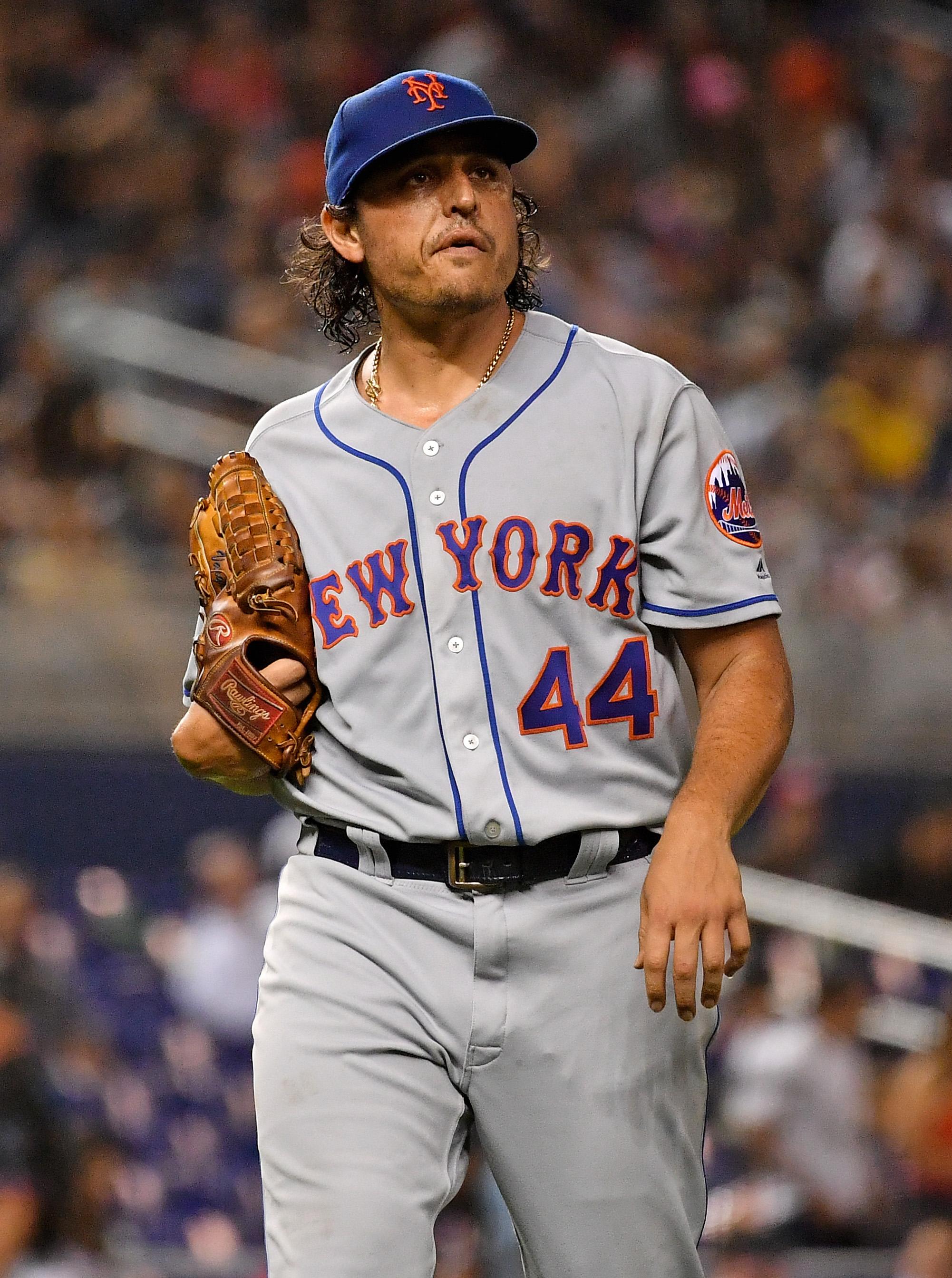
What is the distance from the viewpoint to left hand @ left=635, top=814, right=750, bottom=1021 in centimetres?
175

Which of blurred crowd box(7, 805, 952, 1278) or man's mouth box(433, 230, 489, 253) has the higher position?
man's mouth box(433, 230, 489, 253)

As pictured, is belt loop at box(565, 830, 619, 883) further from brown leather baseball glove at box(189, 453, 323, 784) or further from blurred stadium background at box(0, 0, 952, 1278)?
blurred stadium background at box(0, 0, 952, 1278)

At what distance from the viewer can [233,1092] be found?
17.2 feet

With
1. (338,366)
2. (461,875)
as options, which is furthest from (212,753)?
(338,366)

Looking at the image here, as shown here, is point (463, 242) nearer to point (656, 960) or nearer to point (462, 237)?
point (462, 237)

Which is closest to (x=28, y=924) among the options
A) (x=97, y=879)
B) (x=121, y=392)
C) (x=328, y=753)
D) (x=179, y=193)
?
(x=97, y=879)

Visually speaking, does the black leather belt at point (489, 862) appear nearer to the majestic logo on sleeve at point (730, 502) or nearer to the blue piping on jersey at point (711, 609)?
the blue piping on jersey at point (711, 609)

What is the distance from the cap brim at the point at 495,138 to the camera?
2.03 m

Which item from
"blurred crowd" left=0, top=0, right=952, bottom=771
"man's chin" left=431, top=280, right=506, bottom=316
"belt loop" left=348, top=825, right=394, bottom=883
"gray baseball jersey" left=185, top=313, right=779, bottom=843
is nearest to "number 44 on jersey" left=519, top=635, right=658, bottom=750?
"gray baseball jersey" left=185, top=313, right=779, bottom=843

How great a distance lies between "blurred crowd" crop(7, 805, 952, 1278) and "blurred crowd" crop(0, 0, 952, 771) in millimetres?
1007

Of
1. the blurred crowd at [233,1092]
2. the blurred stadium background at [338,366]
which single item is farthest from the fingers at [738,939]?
the blurred crowd at [233,1092]

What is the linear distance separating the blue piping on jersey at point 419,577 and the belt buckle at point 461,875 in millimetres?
22

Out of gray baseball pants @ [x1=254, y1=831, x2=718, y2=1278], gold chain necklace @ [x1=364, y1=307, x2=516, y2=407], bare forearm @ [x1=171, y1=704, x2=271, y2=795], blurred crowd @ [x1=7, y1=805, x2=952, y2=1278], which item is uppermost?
gold chain necklace @ [x1=364, y1=307, x2=516, y2=407]

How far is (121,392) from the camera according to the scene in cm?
598
